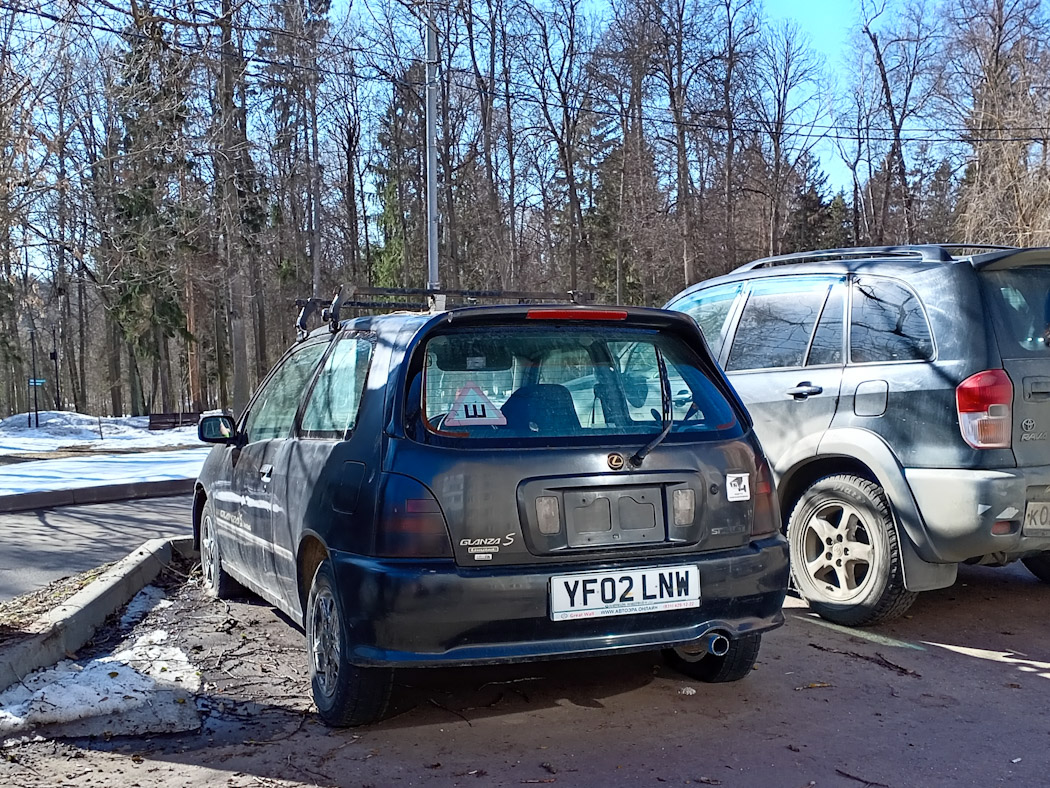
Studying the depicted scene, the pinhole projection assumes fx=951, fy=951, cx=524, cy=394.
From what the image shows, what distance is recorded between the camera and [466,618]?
335cm

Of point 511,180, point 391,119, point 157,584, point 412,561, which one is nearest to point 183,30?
point 157,584

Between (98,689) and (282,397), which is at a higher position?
(282,397)

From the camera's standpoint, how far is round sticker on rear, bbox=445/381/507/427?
3555 millimetres

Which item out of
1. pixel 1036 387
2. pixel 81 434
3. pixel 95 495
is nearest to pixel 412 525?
pixel 1036 387

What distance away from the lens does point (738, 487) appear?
3.78 m

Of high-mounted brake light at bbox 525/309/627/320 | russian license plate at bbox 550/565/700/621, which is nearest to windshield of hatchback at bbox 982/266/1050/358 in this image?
high-mounted brake light at bbox 525/309/627/320

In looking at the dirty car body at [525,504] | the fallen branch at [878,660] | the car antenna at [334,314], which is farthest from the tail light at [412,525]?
the fallen branch at [878,660]

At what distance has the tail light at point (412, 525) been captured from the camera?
11.1 ft

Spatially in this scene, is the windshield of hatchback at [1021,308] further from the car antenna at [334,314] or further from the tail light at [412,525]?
the car antenna at [334,314]

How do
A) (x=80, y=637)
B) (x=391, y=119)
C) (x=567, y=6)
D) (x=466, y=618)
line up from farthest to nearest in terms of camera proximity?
(x=391, y=119) < (x=567, y=6) < (x=80, y=637) < (x=466, y=618)

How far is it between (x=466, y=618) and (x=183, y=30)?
5192mm

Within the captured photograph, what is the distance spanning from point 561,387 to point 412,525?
820 mm

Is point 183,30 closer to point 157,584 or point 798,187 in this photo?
point 157,584

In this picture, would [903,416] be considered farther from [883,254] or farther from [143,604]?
[143,604]
